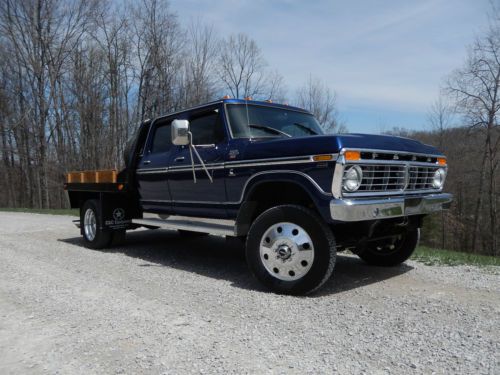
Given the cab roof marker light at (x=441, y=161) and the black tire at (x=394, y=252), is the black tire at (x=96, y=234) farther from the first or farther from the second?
the cab roof marker light at (x=441, y=161)

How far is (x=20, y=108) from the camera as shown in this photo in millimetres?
30406

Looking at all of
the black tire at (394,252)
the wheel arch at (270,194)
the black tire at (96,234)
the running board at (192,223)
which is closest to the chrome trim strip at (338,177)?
the wheel arch at (270,194)

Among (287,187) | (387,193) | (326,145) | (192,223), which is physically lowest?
(192,223)

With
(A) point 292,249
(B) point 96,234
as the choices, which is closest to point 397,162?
(A) point 292,249

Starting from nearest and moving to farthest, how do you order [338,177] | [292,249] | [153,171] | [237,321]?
[237,321] < [338,177] < [292,249] < [153,171]

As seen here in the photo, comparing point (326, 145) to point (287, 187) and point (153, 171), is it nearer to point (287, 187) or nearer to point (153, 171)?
point (287, 187)

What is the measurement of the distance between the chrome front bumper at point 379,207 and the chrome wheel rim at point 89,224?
17.0ft

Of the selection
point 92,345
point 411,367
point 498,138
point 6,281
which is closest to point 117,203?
point 6,281

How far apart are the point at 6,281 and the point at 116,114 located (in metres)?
24.3

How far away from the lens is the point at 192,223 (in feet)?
17.9

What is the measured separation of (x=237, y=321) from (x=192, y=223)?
87.7 inches

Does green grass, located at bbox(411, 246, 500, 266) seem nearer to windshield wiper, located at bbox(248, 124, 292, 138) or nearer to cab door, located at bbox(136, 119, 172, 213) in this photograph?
windshield wiper, located at bbox(248, 124, 292, 138)

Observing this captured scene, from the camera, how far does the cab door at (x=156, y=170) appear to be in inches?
239

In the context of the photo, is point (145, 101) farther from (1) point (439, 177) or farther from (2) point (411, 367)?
(2) point (411, 367)
